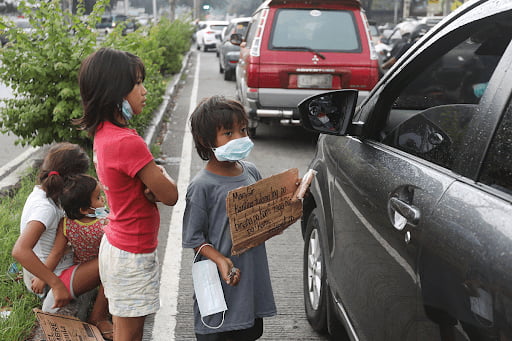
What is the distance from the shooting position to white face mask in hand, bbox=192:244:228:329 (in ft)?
7.73

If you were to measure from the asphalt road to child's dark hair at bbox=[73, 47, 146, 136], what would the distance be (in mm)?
1540

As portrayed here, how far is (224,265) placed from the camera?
7.76ft

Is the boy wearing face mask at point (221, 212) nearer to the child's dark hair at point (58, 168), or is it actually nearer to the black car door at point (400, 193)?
the black car door at point (400, 193)

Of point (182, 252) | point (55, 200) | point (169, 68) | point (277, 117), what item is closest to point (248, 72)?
point (277, 117)

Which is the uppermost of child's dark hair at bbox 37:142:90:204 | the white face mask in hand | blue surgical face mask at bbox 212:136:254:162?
blue surgical face mask at bbox 212:136:254:162

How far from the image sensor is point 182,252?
4680mm

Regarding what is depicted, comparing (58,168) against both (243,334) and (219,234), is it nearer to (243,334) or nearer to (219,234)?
(219,234)

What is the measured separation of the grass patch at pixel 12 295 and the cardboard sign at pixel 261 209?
145 cm

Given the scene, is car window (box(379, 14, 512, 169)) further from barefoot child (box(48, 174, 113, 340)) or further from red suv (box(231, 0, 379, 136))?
red suv (box(231, 0, 379, 136))

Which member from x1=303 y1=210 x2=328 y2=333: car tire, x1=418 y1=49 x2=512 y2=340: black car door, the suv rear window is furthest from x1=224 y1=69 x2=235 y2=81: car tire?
x1=418 y1=49 x2=512 y2=340: black car door

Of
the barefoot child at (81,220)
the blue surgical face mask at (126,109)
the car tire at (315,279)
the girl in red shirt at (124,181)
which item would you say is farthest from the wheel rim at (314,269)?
the blue surgical face mask at (126,109)

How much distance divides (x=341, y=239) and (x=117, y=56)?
1254mm

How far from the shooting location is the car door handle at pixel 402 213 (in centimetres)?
181

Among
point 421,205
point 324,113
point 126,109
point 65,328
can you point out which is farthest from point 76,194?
point 421,205
